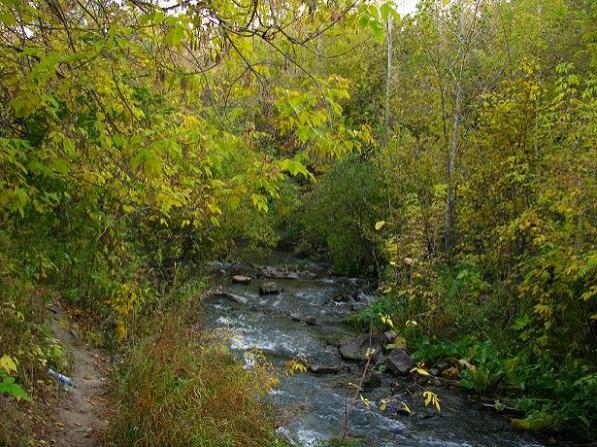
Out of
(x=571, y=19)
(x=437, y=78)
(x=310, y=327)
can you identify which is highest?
(x=571, y=19)

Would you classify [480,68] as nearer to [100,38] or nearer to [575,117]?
[575,117]

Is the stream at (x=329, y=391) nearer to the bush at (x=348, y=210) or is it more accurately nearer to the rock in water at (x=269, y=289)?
the rock in water at (x=269, y=289)

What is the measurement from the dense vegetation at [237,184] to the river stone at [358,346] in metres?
0.65

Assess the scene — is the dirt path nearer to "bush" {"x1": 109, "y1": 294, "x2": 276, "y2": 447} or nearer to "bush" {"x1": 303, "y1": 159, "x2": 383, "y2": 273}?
"bush" {"x1": 109, "y1": 294, "x2": 276, "y2": 447}

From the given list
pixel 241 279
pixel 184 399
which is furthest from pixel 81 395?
pixel 241 279

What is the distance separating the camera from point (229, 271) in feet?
59.4

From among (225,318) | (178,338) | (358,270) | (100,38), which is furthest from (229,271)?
(100,38)

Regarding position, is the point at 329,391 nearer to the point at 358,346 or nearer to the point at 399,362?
the point at 399,362

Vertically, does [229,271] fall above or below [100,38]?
below

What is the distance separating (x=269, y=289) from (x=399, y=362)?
6579 millimetres

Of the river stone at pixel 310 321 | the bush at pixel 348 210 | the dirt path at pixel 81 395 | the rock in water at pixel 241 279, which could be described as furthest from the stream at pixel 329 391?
the bush at pixel 348 210

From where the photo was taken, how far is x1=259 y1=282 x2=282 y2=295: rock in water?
50.6 feet

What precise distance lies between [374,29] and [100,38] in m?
1.73

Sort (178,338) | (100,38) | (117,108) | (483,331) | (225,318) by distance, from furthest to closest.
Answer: (225,318)
(483,331)
(178,338)
(117,108)
(100,38)
